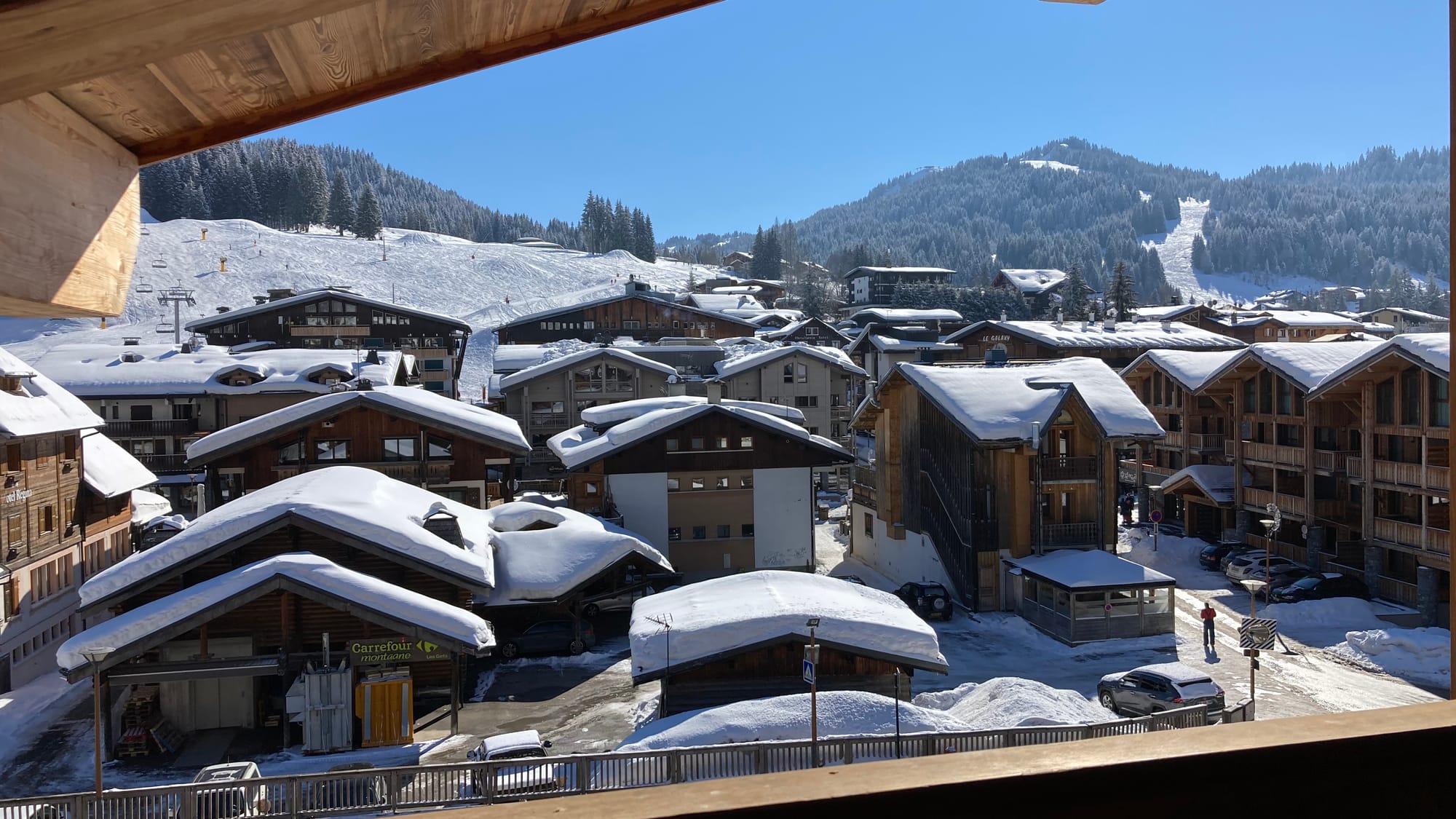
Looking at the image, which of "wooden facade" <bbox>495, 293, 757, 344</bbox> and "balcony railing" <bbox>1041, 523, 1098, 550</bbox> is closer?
"balcony railing" <bbox>1041, 523, 1098, 550</bbox>

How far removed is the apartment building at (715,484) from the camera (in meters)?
32.2

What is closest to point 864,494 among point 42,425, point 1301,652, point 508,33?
point 1301,652

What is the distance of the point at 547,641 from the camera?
25.4 meters

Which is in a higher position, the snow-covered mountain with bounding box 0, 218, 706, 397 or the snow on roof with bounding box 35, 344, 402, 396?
the snow-covered mountain with bounding box 0, 218, 706, 397

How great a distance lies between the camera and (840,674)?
19.5 meters

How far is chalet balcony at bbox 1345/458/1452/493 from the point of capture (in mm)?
27969

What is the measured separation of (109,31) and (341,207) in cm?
16121

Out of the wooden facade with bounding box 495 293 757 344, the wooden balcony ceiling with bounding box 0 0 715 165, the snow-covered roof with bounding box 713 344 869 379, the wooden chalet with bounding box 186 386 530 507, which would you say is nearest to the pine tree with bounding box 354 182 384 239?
the wooden facade with bounding box 495 293 757 344

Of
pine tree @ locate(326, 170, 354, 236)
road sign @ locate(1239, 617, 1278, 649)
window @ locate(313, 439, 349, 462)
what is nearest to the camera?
road sign @ locate(1239, 617, 1278, 649)

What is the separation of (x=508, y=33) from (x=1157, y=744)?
2.60 m

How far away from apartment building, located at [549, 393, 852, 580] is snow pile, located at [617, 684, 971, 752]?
1568 cm

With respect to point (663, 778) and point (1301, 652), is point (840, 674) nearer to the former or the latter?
point (663, 778)

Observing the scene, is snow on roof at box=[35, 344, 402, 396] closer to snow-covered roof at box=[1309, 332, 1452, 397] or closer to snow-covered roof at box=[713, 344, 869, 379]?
snow-covered roof at box=[713, 344, 869, 379]

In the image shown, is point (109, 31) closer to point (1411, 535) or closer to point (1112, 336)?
point (1411, 535)
